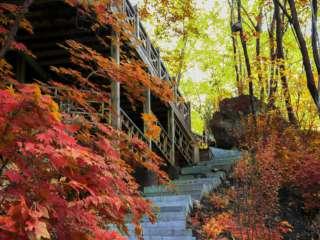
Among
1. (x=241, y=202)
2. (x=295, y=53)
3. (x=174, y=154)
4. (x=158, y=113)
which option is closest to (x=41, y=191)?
(x=241, y=202)

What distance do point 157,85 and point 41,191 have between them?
7.21 metres

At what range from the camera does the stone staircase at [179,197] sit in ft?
27.1

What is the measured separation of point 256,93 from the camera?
21109 millimetres

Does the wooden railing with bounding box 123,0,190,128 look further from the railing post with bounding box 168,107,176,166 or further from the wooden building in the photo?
the railing post with bounding box 168,107,176,166

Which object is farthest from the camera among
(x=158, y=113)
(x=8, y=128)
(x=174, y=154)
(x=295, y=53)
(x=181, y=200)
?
(x=295, y=53)

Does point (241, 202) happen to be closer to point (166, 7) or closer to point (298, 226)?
point (298, 226)

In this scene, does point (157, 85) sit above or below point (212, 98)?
below

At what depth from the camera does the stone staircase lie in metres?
8.26

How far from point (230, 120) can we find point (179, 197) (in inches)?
339

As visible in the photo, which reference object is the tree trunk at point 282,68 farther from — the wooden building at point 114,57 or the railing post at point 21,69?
the railing post at point 21,69

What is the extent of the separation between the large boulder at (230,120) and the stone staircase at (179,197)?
309cm

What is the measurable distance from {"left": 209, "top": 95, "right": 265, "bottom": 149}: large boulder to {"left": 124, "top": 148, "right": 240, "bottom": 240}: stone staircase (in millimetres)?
3090

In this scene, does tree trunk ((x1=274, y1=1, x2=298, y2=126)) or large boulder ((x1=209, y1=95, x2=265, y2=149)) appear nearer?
tree trunk ((x1=274, y1=1, x2=298, y2=126))

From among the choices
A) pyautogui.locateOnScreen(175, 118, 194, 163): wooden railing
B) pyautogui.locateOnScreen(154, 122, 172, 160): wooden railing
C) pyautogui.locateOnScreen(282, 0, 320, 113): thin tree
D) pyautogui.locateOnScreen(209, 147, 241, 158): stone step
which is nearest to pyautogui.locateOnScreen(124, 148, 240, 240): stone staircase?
pyautogui.locateOnScreen(154, 122, 172, 160): wooden railing
